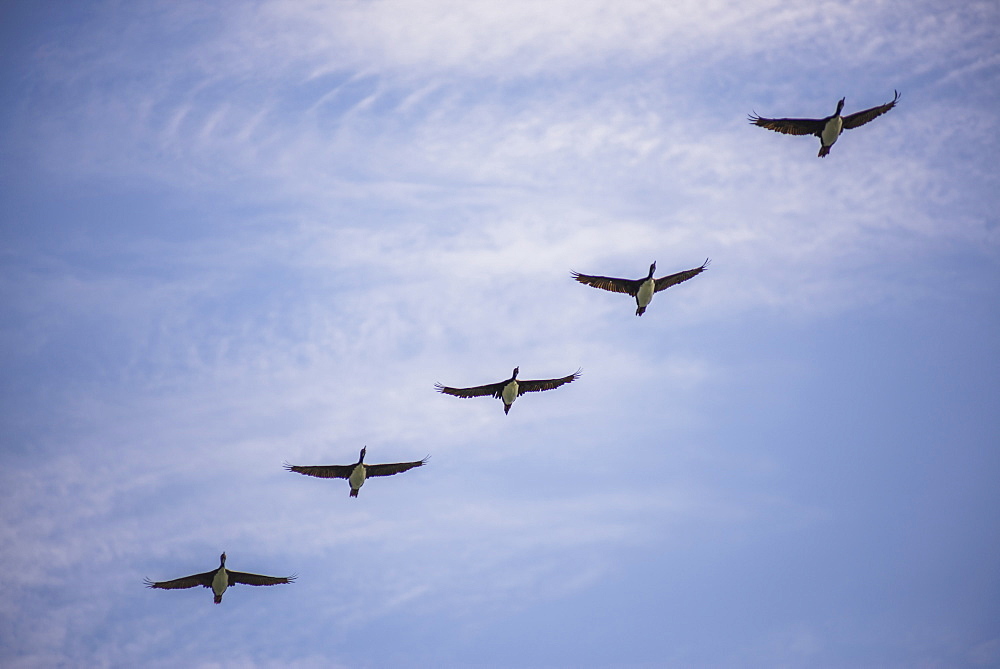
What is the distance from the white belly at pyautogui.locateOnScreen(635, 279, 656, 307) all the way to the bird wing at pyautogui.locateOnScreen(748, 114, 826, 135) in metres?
9.02

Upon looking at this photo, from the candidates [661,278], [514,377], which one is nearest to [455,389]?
[514,377]

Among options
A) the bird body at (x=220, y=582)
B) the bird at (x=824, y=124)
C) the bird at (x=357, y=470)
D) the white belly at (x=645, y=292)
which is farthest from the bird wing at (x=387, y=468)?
the bird at (x=824, y=124)

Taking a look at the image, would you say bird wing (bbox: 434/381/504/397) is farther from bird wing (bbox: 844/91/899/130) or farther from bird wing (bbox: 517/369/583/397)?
bird wing (bbox: 844/91/899/130)

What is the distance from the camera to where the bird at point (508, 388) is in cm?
5031

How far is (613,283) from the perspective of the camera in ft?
163

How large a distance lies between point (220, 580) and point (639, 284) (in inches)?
1016

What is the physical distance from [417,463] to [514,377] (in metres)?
6.59

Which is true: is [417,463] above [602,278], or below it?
below

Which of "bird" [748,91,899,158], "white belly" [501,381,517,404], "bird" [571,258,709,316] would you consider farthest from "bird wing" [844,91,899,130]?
"white belly" [501,381,517,404]

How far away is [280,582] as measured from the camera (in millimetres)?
51562

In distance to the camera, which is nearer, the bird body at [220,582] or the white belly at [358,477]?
the bird body at [220,582]

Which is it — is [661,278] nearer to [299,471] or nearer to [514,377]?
[514,377]

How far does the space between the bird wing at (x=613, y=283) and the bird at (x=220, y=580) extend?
20.9 metres

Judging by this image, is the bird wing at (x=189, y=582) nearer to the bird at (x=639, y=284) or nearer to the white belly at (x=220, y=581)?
the white belly at (x=220, y=581)
